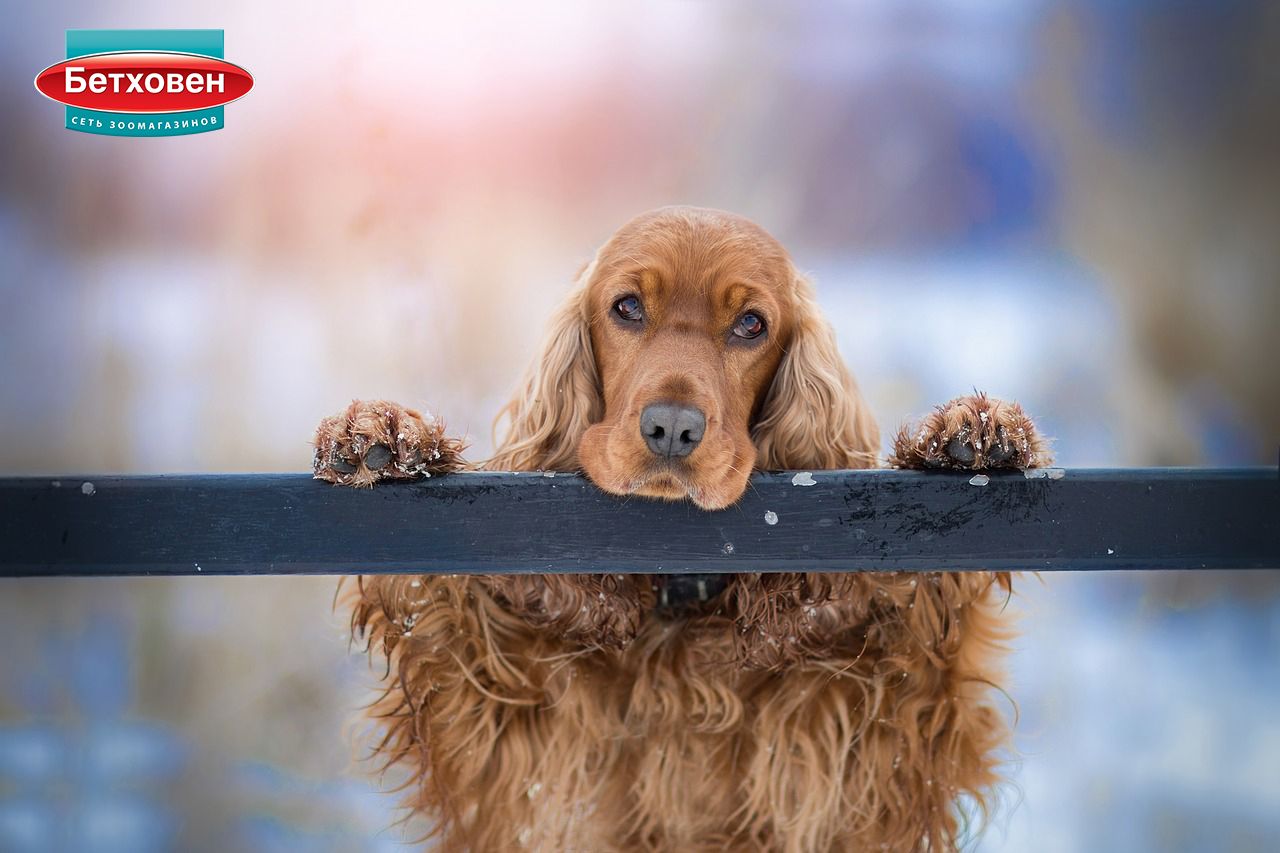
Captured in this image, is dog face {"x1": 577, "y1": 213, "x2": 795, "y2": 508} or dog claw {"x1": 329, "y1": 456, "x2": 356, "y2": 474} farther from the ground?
dog face {"x1": 577, "y1": 213, "x2": 795, "y2": 508}

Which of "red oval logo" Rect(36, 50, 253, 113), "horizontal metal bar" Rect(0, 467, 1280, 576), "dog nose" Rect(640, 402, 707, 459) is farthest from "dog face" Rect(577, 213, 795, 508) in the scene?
"red oval logo" Rect(36, 50, 253, 113)

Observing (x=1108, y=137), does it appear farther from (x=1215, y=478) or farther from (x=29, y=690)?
(x=29, y=690)

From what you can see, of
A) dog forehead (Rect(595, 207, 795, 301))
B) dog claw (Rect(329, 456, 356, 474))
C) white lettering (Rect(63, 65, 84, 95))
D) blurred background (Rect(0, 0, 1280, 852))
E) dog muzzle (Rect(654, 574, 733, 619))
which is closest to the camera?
dog claw (Rect(329, 456, 356, 474))

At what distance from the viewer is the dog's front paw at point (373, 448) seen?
5.41 ft

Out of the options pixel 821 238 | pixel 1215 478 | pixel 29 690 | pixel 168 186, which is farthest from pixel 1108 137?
pixel 29 690

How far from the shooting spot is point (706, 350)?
2.25m

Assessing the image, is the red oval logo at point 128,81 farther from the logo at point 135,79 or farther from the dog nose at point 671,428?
the dog nose at point 671,428

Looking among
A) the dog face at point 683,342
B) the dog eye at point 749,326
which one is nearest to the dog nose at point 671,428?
the dog face at point 683,342

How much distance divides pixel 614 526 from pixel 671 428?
36cm

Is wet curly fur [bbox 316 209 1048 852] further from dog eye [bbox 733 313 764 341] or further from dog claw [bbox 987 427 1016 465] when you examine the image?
dog claw [bbox 987 427 1016 465]

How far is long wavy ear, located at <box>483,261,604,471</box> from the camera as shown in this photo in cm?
248

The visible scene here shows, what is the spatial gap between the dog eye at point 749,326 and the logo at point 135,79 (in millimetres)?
1547

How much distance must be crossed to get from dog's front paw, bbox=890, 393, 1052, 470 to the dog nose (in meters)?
0.38

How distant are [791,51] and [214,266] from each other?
2185mm
